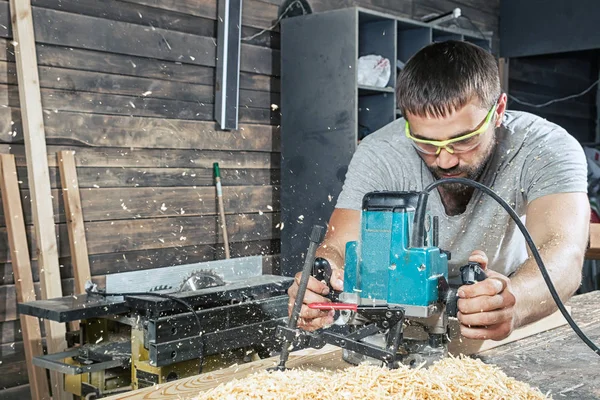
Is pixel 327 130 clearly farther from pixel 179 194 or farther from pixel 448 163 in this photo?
pixel 448 163

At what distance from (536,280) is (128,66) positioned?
2132 mm

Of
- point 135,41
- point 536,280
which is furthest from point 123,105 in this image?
point 536,280

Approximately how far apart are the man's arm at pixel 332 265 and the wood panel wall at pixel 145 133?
1361 millimetres

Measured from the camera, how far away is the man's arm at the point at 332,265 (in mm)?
1529

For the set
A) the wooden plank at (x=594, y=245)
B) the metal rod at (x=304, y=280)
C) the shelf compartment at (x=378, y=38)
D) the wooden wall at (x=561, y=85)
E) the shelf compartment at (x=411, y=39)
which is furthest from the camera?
the wooden wall at (x=561, y=85)

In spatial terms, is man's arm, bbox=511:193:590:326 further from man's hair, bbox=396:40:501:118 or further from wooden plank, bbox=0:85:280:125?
wooden plank, bbox=0:85:280:125

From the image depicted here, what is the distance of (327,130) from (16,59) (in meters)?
1.44

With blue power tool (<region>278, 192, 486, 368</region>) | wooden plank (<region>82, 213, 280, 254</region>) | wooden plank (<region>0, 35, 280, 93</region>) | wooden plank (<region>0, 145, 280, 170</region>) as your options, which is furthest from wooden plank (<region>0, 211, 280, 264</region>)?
blue power tool (<region>278, 192, 486, 368</region>)

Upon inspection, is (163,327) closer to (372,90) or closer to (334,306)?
(334,306)

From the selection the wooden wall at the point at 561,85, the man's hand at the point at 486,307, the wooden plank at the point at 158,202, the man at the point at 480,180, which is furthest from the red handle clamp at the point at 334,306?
the wooden wall at the point at 561,85

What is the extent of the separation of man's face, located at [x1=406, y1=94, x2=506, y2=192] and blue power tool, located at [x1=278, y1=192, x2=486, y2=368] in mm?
302

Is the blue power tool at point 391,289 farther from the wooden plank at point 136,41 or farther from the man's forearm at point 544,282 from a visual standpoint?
the wooden plank at point 136,41

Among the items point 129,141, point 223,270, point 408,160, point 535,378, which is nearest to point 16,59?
point 129,141

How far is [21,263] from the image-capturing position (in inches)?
108
